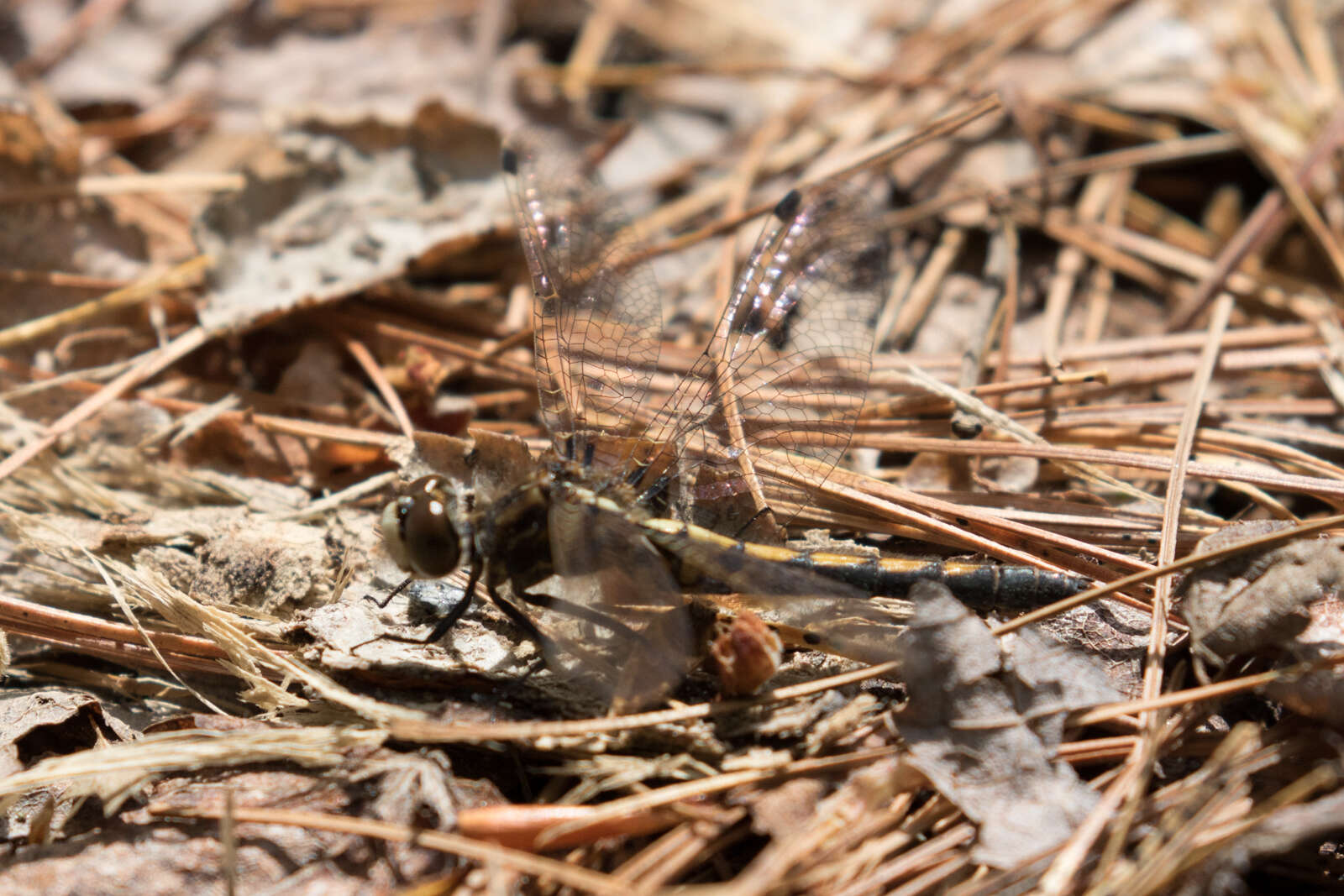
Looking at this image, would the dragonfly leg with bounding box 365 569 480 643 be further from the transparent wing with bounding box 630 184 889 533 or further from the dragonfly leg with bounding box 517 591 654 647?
the transparent wing with bounding box 630 184 889 533

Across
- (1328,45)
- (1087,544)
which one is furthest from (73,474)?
(1328,45)

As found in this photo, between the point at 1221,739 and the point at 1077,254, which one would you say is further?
the point at 1077,254

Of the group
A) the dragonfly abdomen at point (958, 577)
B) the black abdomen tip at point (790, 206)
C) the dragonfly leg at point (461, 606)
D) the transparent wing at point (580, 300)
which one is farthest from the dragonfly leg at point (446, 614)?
the black abdomen tip at point (790, 206)

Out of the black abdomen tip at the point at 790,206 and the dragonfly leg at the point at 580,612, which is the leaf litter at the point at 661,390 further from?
the black abdomen tip at the point at 790,206

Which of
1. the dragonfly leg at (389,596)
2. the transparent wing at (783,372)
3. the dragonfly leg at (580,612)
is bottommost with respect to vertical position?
the dragonfly leg at (389,596)

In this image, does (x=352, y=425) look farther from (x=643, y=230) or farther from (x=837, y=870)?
(x=837, y=870)

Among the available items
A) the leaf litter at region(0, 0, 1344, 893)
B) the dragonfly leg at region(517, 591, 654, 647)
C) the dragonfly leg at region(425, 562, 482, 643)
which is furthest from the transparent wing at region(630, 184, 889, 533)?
the dragonfly leg at region(425, 562, 482, 643)

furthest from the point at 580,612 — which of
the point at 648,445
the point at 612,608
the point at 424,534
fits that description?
the point at 648,445
